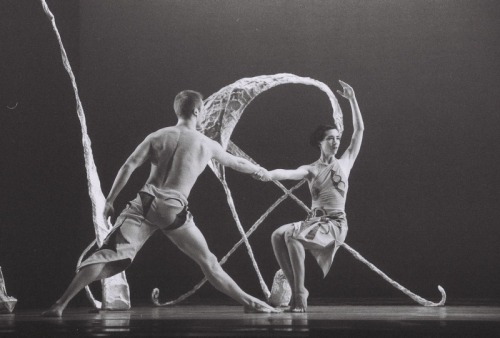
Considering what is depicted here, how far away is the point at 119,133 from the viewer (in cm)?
628

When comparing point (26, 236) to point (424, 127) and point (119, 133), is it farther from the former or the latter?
point (424, 127)

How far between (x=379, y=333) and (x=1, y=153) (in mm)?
3465

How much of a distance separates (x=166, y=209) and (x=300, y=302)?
3.22 feet

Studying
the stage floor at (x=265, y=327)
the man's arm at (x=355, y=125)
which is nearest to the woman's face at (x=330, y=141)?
the man's arm at (x=355, y=125)

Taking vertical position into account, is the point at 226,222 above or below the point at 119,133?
below

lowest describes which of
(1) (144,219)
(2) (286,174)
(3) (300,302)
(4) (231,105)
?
(3) (300,302)

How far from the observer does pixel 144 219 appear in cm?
393

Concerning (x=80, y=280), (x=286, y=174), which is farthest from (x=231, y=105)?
(x=80, y=280)

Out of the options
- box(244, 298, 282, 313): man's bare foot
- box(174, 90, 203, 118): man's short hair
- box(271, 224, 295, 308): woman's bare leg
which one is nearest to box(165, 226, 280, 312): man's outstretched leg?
box(244, 298, 282, 313): man's bare foot

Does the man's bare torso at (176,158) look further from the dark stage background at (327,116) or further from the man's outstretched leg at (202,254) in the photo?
the dark stage background at (327,116)

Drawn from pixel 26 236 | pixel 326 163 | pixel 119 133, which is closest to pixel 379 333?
pixel 326 163

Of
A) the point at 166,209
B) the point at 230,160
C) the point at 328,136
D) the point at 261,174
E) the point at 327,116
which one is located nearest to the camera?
the point at 166,209

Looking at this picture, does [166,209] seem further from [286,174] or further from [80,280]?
[286,174]

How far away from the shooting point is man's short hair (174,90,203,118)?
4043 millimetres
